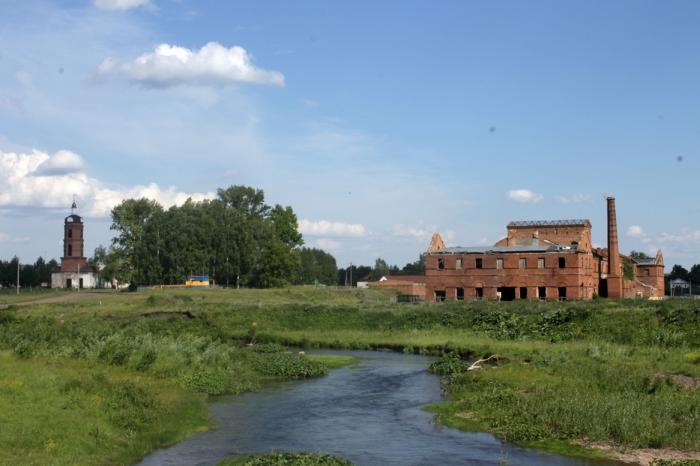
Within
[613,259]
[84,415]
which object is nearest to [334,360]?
[84,415]

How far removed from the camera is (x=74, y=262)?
172 metres

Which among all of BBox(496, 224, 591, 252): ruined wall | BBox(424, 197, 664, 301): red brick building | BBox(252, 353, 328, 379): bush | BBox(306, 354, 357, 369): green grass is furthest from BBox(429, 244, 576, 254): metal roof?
BBox(252, 353, 328, 379): bush

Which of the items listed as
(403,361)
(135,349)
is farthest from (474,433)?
(403,361)

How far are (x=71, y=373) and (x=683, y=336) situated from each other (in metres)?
40.6

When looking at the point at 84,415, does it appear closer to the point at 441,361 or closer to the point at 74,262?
the point at 441,361

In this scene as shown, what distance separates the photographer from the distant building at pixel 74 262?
561 feet

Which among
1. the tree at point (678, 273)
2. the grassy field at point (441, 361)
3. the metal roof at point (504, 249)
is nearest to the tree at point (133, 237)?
the grassy field at point (441, 361)

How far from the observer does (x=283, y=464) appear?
22750 millimetres

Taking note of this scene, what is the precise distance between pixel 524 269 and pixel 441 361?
50.4 m

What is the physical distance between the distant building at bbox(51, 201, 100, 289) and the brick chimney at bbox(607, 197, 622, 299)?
393 feet

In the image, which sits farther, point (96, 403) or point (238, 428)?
point (238, 428)

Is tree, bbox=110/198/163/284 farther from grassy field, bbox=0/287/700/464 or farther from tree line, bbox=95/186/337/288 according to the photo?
grassy field, bbox=0/287/700/464

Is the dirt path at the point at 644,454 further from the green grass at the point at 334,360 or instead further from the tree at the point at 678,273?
the tree at the point at 678,273

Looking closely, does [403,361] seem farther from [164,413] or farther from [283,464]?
[283,464]
